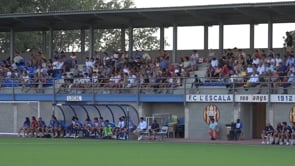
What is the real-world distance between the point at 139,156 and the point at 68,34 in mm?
56985

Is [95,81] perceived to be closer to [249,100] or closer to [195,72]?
[195,72]

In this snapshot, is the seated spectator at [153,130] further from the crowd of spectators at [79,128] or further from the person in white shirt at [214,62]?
the person in white shirt at [214,62]

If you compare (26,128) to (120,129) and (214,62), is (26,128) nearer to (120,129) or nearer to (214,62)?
(120,129)

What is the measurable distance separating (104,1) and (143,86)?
47.2 m

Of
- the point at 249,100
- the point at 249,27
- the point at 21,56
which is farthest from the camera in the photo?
the point at 21,56

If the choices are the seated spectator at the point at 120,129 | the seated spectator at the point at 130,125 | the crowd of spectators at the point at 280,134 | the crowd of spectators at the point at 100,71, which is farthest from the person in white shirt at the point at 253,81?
the seated spectator at the point at 120,129

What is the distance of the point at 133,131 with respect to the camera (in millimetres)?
39219

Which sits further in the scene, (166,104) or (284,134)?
(166,104)

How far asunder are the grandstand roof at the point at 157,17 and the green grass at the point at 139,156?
1103 centimetres

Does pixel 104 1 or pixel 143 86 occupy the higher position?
pixel 104 1

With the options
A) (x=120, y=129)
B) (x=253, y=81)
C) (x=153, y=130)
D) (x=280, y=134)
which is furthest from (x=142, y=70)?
(x=280, y=134)

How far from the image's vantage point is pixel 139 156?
84.3ft

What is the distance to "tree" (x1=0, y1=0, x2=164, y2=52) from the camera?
66519 mm

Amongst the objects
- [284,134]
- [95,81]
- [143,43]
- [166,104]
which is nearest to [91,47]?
[95,81]
